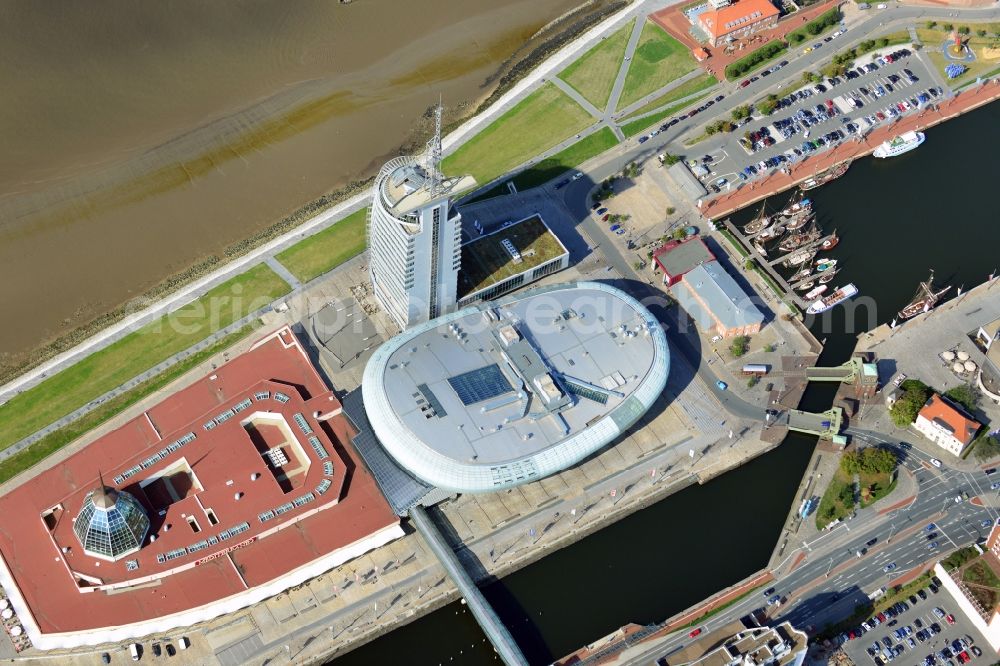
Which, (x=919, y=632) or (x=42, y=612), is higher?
(x=42, y=612)

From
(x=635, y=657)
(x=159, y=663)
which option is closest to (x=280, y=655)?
(x=159, y=663)

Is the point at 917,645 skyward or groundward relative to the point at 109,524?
groundward

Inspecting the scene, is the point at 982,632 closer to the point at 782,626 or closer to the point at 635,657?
the point at 782,626

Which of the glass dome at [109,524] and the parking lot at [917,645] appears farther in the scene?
the glass dome at [109,524]

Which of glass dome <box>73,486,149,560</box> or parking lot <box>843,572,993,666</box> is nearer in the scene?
parking lot <box>843,572,993,666</box>

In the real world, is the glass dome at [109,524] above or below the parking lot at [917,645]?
above

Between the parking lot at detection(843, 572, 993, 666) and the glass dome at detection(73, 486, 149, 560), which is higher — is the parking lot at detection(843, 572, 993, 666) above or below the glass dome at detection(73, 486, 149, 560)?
below

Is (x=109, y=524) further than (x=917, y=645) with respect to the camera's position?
No

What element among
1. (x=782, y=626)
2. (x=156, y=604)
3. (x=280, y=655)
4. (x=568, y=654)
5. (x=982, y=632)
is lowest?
(x=982, y=632)
